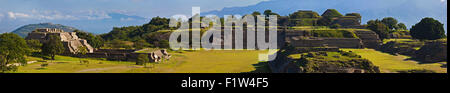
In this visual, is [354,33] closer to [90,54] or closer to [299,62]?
[299,62]

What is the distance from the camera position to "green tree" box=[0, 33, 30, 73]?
25.2 meters

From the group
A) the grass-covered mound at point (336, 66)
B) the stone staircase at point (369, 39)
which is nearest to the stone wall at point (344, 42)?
the stone staircase at point (369, 39)

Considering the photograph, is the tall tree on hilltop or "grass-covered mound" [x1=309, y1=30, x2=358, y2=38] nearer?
"grass-covered mound" [x1=309, y1=30, x2=358, y2=38]

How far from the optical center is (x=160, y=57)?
Answer: 38.2 metres

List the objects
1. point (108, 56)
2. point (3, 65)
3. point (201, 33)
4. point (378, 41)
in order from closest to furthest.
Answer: point (3, 65) < point (108, 56) < point (378, 41) < point (201, 33)

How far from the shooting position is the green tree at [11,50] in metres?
25.2

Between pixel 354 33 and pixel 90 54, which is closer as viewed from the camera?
pixel 90 54

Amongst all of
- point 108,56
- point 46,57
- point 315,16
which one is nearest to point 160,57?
point 108,56

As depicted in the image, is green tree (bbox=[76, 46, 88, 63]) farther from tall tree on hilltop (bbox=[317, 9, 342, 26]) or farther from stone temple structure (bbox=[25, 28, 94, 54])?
tall tree on hilltop (bbox=[317, 9, 342, 26])

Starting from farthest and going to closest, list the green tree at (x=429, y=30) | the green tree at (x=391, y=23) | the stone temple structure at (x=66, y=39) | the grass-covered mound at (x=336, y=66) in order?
the green tree at (x=391, y=23), the green tree at (x=429, y=30), the stone temple structure at (x=66, y=39), the grass-covered mound at (x=336, y=66)

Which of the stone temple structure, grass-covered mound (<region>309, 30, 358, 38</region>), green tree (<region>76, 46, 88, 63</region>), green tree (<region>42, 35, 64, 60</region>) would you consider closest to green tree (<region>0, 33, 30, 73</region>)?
green tree (<region>42, 35, 64, 60</region>)

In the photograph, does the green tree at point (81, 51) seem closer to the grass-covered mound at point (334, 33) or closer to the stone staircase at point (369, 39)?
the grass-covered mound at point (334, 33)

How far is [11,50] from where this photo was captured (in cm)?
2658

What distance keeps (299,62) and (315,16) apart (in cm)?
5868
